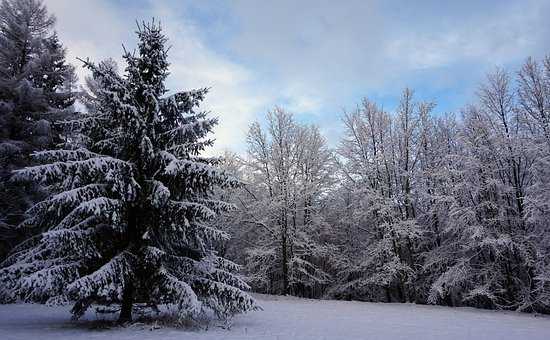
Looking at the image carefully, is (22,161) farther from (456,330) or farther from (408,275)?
(408,275)

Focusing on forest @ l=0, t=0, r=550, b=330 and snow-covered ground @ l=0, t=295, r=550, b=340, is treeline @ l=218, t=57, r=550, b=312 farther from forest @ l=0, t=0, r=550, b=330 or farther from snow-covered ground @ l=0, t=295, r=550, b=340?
snow-covered ground @ l=0, t=295, r=550, b=340

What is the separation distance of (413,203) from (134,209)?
21931mm

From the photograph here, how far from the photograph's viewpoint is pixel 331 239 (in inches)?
1145

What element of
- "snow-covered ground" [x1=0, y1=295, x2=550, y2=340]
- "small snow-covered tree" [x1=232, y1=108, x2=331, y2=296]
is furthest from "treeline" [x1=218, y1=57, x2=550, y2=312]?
"snow-covered ground" [x1=0, y1=295, x2=550, y2=340]

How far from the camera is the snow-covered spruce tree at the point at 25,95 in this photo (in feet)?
54.0

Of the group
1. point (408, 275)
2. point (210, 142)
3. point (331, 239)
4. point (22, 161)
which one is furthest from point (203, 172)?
point (331, 239)

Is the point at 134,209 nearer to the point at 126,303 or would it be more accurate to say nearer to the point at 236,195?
the point at 126,303

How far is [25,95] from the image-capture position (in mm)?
17297

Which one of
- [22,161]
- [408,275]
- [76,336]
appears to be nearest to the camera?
[76,336]

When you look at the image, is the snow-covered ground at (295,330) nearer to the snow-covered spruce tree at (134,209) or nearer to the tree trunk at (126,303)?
the snow-covered spruce tree at (134,209)

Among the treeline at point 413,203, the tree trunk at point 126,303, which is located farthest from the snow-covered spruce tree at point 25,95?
the treeline at point 413,203

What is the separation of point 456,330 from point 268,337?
21.1 feet

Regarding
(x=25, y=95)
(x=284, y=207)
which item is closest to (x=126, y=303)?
(x=25, y=95)

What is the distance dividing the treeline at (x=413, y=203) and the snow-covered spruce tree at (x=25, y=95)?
10998mm
